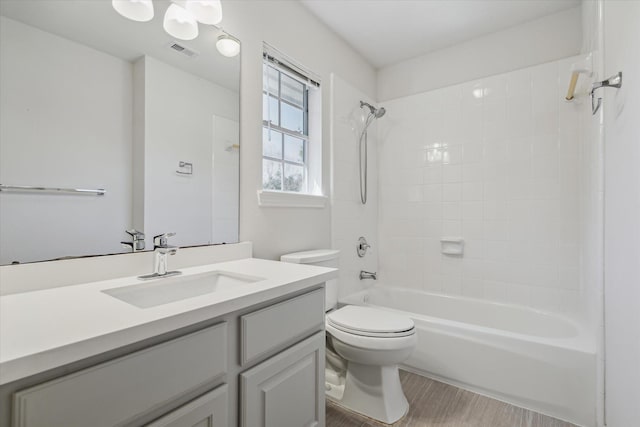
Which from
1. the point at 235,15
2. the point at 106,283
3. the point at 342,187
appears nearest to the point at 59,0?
the point at 235,15

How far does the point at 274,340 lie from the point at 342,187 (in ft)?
5.37

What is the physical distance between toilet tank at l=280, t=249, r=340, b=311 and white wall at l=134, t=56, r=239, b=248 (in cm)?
51

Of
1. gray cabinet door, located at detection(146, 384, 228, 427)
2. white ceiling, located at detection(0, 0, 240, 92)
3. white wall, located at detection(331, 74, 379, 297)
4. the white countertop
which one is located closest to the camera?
the white countertop

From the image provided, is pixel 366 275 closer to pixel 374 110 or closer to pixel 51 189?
pixel 374 110

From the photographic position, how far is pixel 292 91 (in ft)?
7.13

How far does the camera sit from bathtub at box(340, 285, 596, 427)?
1550 millimetres

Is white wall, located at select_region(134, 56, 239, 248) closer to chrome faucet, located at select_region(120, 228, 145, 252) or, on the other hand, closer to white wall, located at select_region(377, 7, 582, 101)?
chrome faucet, located at select_region(120, 228, 145, 252)

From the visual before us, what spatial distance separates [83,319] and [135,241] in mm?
558

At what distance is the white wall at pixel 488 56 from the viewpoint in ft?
7.14

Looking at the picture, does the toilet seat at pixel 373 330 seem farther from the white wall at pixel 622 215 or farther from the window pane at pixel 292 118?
the window pane at pixel 292 118

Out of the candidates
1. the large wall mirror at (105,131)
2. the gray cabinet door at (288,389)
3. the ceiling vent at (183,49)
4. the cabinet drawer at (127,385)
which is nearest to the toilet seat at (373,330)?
the gray cabinet door at (288,389)

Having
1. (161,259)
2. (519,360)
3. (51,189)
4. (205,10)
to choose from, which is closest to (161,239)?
(161,259)

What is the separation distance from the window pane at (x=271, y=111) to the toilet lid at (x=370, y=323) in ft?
4.16

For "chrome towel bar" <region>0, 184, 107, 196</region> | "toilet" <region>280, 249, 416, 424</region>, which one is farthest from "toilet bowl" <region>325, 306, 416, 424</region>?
"chrome towel bar" <region>0, 184, 107, 196</region>
